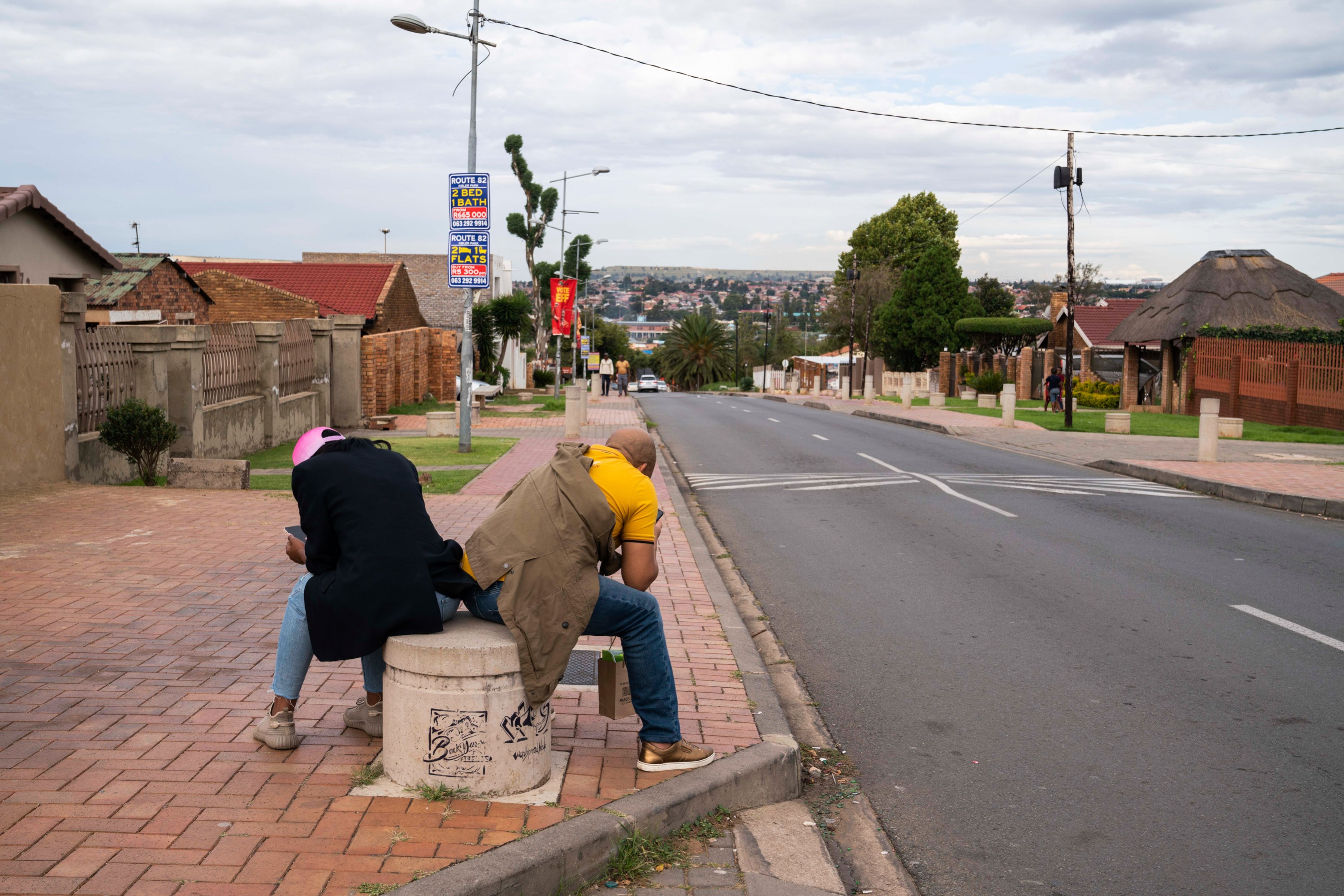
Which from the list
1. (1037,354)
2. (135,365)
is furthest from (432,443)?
(1037,354)

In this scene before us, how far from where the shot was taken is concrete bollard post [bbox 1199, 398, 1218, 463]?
18.4m

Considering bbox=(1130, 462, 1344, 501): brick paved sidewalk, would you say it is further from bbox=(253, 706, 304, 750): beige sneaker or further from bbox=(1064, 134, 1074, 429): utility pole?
bbox=(253, 706, 304, 750): beige sneaker

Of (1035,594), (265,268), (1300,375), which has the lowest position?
(1035,594)

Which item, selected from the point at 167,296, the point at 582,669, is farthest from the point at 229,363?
the point at 582,669

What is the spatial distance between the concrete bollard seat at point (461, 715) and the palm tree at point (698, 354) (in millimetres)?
95735

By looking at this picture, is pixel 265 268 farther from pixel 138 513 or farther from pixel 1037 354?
pixel 138 513

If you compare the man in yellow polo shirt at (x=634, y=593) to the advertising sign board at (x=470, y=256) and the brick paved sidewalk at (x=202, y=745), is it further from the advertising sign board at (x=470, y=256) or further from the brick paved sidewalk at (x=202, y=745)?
the advertising sign board at (x=470, y=256)

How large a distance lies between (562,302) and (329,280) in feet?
30.7

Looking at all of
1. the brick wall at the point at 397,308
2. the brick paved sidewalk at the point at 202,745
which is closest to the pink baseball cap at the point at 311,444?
the brick paved sidewalk at the point at 202,745

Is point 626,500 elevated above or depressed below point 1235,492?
above

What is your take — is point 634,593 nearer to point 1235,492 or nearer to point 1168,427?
point 1235,492

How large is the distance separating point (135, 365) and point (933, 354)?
52.4 metres

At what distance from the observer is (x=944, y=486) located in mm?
15477

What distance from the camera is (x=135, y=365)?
47.1 ft
